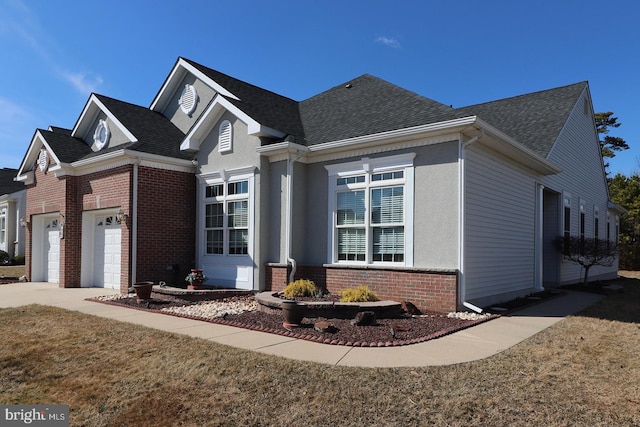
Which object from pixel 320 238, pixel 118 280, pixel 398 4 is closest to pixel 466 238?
pixel 320 238

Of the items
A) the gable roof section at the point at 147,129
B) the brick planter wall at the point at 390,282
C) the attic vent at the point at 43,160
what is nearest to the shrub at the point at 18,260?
the attic vent at the point at 43,160

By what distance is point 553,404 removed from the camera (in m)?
4.21

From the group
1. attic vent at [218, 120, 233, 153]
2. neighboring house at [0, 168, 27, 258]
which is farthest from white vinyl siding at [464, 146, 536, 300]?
neighboring house at [0, 168, 27, 258]

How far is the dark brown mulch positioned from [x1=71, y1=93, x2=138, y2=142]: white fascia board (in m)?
8.04

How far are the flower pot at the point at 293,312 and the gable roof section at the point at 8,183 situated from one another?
3359 cm

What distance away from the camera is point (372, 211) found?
414 inches

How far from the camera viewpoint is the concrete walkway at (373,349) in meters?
5.68

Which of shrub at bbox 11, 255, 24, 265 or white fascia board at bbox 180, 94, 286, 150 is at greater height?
white fascia board at bbox 180, 94, 286, 150

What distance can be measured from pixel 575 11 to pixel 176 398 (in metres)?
15.1

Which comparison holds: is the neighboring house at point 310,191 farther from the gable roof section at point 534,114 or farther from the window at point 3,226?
the window at point 3,226

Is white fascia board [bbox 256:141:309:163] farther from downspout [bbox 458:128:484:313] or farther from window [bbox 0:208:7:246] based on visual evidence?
window [bbox 0:208:7:246]

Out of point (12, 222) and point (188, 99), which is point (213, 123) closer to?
point (188, 99)

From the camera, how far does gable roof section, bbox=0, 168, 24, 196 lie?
33181mm

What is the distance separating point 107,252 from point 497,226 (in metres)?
11.6
